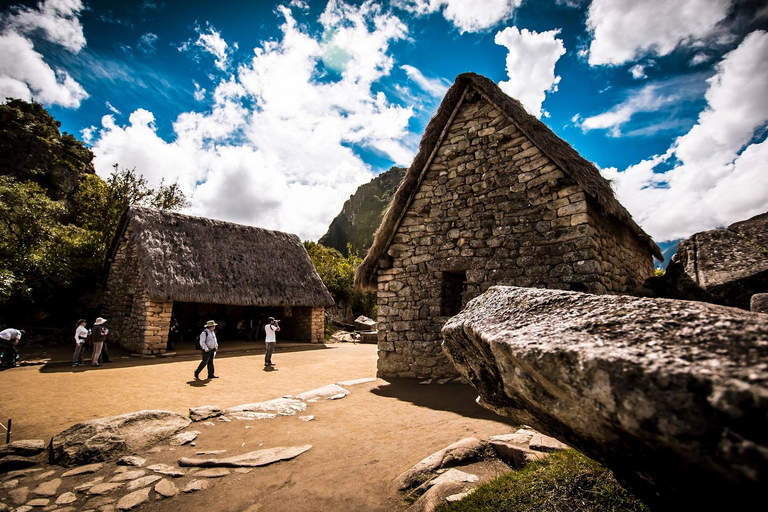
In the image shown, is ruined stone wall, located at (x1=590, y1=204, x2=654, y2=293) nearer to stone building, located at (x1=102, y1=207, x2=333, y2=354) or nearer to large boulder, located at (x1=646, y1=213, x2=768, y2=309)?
large boulder, located at (x1=646, y1=213, x2=768, y2=309)

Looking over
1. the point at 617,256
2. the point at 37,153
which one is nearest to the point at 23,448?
the point at 617,256

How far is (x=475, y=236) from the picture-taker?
7.29m

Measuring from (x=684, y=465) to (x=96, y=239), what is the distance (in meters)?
23.5

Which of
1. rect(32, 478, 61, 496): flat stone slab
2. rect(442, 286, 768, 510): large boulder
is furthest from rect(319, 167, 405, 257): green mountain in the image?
rect(442, 286, 768, 510): large boulder

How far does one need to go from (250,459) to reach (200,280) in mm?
12066

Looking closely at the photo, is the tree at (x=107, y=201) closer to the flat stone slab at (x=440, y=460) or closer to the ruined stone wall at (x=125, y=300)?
the ruined stone wall at (x=125, y=300)

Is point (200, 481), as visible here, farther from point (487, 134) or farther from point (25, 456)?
point (487, 134)

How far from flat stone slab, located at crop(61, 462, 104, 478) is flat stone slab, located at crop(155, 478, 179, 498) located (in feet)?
3.11

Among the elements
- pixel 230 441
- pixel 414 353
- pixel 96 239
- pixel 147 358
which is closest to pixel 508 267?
pixel 414 353

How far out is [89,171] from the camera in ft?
88.3

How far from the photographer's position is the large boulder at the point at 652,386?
790 millimetres

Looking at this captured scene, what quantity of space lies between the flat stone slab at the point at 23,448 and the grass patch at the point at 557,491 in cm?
511

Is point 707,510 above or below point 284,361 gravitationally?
above

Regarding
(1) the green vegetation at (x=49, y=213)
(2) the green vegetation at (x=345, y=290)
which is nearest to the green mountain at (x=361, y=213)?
(2) the green vegetation at (x=345, y=290)
